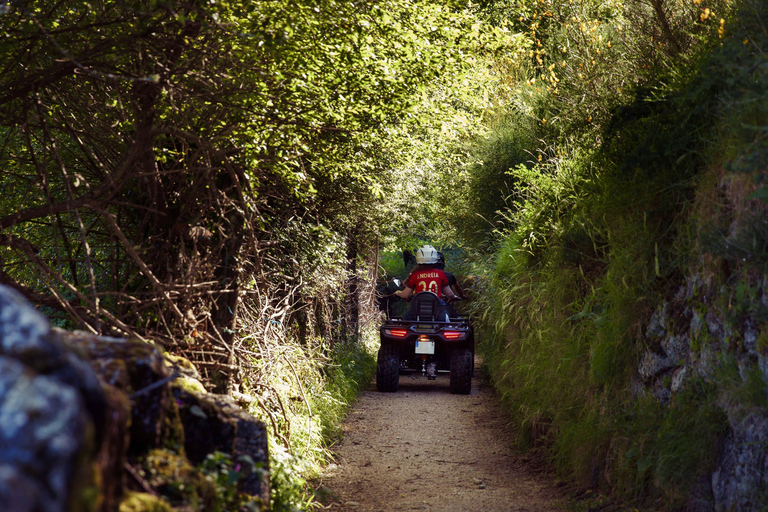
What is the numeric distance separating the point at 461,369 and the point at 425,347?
667mm

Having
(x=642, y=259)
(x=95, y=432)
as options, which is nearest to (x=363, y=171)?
(x=642, y=259)

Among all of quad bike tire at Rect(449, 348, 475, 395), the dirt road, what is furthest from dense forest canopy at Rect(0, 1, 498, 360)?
quad bike tire at Rect(449, 348, 475, 395)

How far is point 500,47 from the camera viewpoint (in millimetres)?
6512

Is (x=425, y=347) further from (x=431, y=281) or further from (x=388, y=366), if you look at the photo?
(x=431, y=281)

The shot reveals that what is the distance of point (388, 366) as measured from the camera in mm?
10836

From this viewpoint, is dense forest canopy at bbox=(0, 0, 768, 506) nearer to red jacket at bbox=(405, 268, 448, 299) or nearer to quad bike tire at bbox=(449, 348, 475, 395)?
quad bike tire at bbox=(449, 348, 475, 395)

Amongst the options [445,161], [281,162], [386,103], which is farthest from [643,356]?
[445,161]

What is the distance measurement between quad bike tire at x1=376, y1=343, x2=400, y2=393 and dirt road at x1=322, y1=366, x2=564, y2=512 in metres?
0.62

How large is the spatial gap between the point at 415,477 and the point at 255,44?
4.07 metres

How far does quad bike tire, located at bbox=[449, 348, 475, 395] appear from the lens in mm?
10586

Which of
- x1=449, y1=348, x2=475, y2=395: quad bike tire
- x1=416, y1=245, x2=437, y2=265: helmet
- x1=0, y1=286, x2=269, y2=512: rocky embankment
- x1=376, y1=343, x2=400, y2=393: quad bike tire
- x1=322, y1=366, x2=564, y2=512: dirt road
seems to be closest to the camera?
x1=0, y1=286, x2=269, y2=512: rocky embankment

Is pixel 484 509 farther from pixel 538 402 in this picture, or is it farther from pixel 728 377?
pixel 728 377

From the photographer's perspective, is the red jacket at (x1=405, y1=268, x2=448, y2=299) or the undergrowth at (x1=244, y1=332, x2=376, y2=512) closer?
the undergrowth at (x1=244, y1=332, x2=376, y2=512)

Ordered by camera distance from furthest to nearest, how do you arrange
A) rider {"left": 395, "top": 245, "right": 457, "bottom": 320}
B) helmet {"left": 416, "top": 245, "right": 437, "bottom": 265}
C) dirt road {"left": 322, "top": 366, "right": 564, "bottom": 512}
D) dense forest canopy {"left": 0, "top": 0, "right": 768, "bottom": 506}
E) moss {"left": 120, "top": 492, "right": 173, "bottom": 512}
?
helmet {"left": 416, "top": 245, "right": 437, "bottom": 265} → rider {"left": 395, "top": 245, "right": 457, "bottom": 320} → dirt road {"left": 322, "top": 366, "right": 564, "bottom": 512} → dense forest canopy {"left": 0, "top": 0, "right": 768, "bottom": 506} → moss {"left": 120, "top": 492, "right": 173, "bottom": 512}
